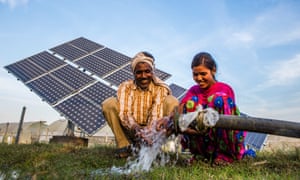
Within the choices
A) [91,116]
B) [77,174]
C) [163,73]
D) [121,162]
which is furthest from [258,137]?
[77,174]

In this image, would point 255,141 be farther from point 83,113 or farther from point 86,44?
point 86,44

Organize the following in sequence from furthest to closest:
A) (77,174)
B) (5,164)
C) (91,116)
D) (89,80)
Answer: (89,80), (91,116), (5,164), (77,174)

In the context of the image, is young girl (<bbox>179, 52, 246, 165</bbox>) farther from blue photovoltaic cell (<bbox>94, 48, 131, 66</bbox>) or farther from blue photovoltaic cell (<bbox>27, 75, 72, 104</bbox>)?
blue photovoltaic cell (<bbox>94, 48, 131, 66</bbox>)

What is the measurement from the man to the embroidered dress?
23.6 inches

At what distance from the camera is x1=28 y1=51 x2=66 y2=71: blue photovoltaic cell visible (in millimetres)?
9055

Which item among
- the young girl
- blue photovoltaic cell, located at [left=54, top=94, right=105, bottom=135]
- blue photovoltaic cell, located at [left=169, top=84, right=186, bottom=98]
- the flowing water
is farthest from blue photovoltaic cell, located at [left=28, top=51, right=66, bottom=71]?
the young girl

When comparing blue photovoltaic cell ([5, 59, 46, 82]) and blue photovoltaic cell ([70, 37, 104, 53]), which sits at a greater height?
blue photovoltaic cell ([70, 37, 104, 53])

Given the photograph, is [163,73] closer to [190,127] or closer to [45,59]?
[45,59]

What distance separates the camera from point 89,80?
8.05 metres

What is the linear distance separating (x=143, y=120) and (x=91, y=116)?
351cm

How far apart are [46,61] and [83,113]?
12.9ft

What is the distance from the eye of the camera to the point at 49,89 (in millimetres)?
7461

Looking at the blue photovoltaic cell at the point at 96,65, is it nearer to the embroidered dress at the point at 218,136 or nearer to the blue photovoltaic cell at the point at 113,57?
the blue photovoltaic cell at the point at 113,57

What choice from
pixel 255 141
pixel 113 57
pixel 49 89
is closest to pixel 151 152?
pixel 49 89
